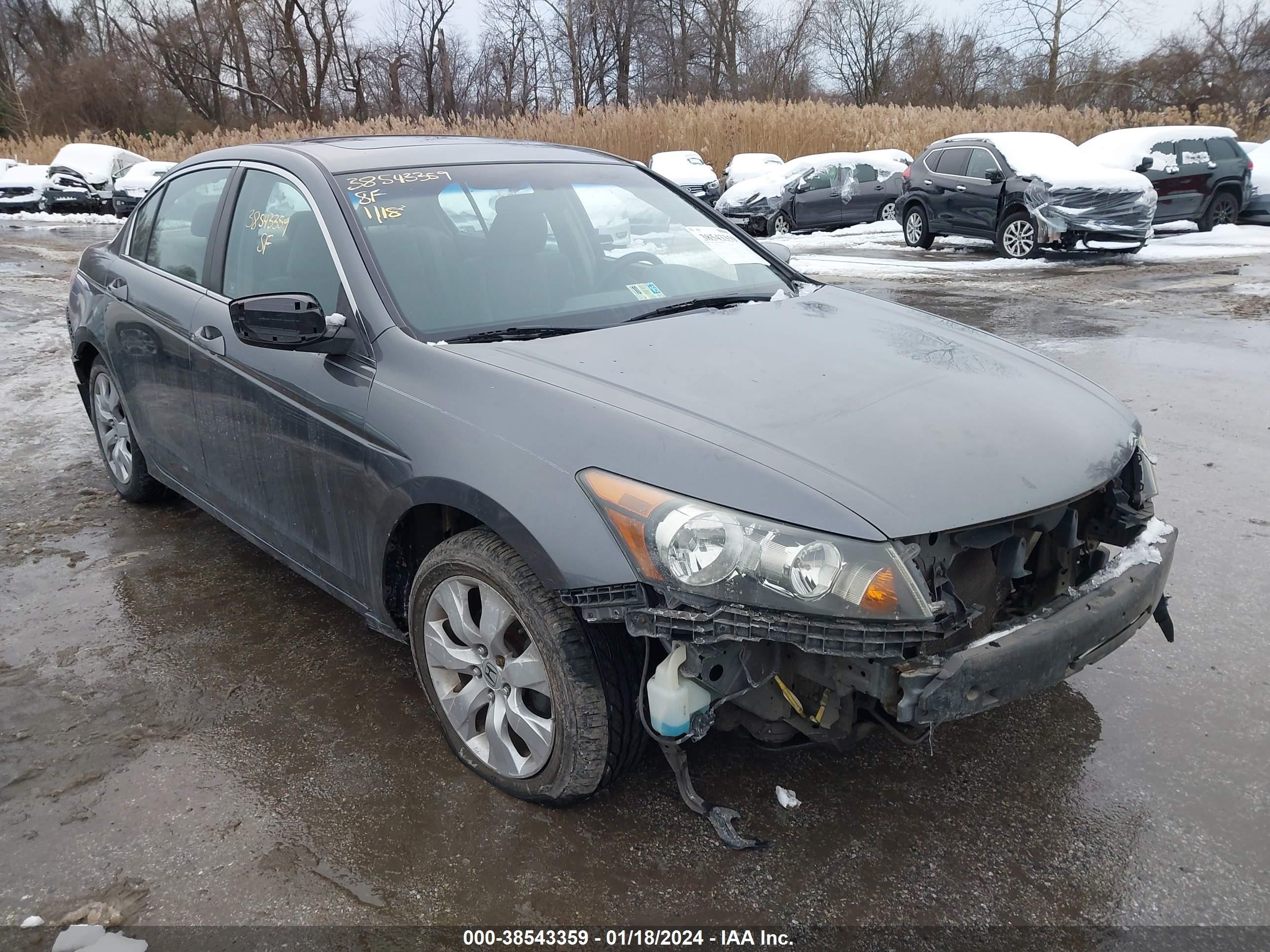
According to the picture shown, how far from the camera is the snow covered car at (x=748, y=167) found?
2273cm

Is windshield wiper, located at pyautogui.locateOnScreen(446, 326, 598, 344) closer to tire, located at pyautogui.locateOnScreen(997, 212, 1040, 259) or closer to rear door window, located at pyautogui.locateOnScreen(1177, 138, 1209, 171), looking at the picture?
tire, located at pyautogui.locateOnScreen(997, 212, 1040, 259)

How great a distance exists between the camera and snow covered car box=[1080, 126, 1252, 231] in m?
15.3

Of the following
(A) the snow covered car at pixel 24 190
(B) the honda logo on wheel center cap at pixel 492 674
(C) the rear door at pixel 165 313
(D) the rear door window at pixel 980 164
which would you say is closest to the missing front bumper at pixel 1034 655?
(B) the honda logo on wheel center cap at pixel 492 674

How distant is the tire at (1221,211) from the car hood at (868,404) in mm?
15755

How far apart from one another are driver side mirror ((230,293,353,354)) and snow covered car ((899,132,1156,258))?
13.1 metres

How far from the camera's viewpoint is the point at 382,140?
3.83m

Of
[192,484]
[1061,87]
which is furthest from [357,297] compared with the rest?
[1061,87]

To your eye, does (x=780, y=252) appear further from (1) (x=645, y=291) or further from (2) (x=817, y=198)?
(2) (x=817, y=198)

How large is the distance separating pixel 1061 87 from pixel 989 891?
139 feet

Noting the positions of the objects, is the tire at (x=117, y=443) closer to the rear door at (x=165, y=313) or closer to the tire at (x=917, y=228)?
the rear door at (x=165, y=313)

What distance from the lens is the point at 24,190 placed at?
29.0 m

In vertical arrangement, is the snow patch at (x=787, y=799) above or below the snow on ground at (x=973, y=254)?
below

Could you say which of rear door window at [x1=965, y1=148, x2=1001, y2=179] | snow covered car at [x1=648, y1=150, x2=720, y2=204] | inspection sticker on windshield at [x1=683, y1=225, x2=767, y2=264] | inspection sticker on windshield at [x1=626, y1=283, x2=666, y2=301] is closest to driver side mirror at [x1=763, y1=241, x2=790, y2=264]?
inspection sticker on windshield at [x1=683, y1=225, x2=767, y2=264]

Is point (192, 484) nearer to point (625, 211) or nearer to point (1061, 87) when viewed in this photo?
point (625, 211)
